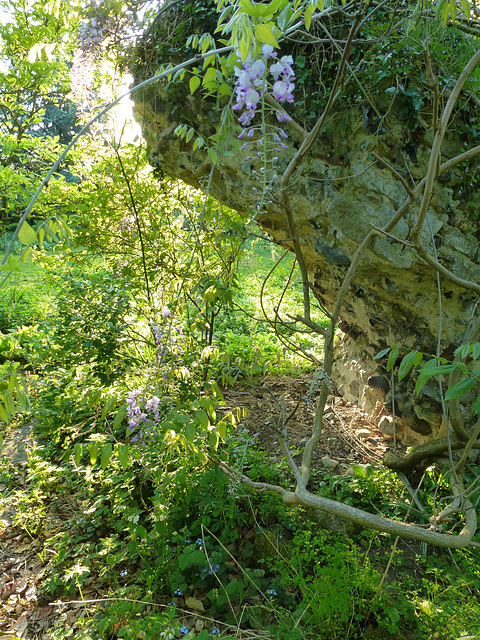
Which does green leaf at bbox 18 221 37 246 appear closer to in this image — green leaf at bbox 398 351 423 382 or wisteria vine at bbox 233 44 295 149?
wisteria vine at bbox 233 44 295 149

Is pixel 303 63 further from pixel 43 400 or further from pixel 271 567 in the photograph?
pixel 43 400

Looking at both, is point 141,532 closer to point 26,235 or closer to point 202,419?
point 202,419

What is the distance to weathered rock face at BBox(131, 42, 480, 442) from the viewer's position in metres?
2.26

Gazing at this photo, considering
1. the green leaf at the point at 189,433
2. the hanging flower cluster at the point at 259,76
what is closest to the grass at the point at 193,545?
the green leaf at the point at 189,433

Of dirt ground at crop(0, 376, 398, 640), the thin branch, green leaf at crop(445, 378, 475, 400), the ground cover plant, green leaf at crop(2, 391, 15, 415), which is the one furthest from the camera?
dirt ground at crop(0, 376, 398, 640)

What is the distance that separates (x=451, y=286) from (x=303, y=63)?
1.53m

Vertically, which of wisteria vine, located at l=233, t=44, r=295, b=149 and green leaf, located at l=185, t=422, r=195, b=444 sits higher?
wisteria vine, located at l=233, t=44, r=295, b=149

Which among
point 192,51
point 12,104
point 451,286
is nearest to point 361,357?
point 451,286

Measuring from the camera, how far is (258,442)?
116 inches

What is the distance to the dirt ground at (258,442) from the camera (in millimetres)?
1975

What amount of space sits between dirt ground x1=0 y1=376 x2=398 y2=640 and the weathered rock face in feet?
0.91

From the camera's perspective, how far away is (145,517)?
2393mm

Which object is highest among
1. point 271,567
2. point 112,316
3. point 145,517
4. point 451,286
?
point 451,286

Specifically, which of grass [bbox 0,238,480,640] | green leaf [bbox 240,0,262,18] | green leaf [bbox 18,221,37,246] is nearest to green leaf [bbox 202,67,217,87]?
green leaf [bbox 240,0,262,18]
